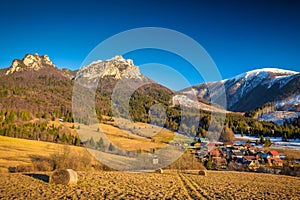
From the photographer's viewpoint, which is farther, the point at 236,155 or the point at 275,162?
the point at 236,155

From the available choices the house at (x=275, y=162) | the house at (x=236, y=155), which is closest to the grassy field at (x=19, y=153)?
the house at (x=236, y=155)

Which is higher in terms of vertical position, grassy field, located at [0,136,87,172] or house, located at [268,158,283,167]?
grassy field, located at [0,136,87,172]

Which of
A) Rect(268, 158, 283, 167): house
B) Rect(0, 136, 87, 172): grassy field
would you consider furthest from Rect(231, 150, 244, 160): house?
Rect(0, 136, 87, 172): grassy field

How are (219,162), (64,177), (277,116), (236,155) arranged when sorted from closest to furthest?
(64,177) → (219,162) → (236,155) → (277,116)

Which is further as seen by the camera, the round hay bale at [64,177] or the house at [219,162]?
the house at [219,162]

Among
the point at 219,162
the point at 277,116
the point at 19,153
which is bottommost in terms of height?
the point at 219,162

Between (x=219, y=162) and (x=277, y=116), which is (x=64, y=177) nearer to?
(x=219, y=162)

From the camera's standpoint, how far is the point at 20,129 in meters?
80.1

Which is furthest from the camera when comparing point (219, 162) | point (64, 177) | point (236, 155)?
point (236, 155)

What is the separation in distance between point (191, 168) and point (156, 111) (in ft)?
281

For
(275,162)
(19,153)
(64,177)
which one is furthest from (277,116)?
(64,177)

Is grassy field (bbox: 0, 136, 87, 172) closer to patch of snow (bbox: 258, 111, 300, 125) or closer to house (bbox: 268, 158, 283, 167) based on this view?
house (bbox: 268, 158, 283, 167)

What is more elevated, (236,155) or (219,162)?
(236,155)

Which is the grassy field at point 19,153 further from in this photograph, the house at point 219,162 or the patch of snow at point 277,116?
the patch of snow at point 277,116
